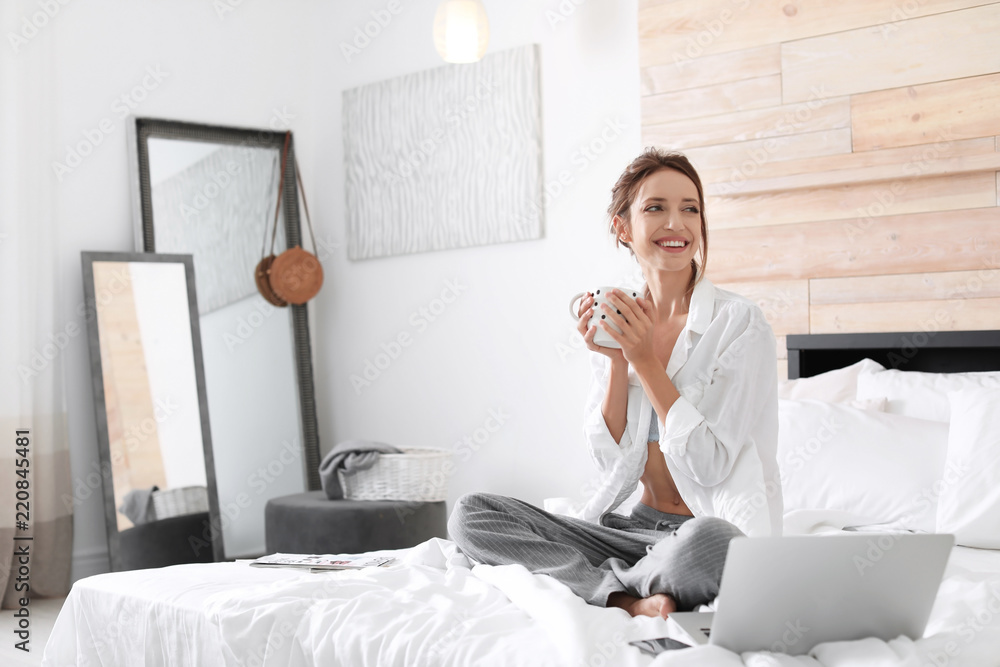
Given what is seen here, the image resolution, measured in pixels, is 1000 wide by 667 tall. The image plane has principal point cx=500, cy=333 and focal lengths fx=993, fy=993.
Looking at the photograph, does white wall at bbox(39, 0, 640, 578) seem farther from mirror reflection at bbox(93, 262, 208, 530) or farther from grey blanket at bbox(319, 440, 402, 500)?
grey blanket at bbox(319, 440, 402, 500)

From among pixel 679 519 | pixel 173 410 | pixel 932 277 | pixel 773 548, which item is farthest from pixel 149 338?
pixel 773 548

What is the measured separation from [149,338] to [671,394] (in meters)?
2.58

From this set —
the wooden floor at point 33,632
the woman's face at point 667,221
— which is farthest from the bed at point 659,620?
the wooden floor at point 33,632

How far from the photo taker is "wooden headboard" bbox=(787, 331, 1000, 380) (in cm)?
276

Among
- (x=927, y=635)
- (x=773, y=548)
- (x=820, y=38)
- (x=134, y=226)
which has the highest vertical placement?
(x=820, y=38)

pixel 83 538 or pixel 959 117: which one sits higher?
pixel 959 117

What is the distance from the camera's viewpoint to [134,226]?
397 cm

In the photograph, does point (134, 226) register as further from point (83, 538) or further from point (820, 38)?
point (820, 38)

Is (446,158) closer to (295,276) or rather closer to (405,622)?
(295,276)

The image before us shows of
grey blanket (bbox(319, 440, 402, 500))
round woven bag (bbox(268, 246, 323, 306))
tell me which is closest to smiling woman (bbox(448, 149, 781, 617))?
grey blanket (bbox(319, 440, 402, 500))

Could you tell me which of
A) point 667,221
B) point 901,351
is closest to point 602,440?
point 667,221

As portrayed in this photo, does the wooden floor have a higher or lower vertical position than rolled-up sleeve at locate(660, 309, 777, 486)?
lower

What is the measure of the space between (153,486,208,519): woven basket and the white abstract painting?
1.22 metres

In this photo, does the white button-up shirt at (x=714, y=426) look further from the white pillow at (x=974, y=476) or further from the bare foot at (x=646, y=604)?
the white pillow at (x=974, y=476)
